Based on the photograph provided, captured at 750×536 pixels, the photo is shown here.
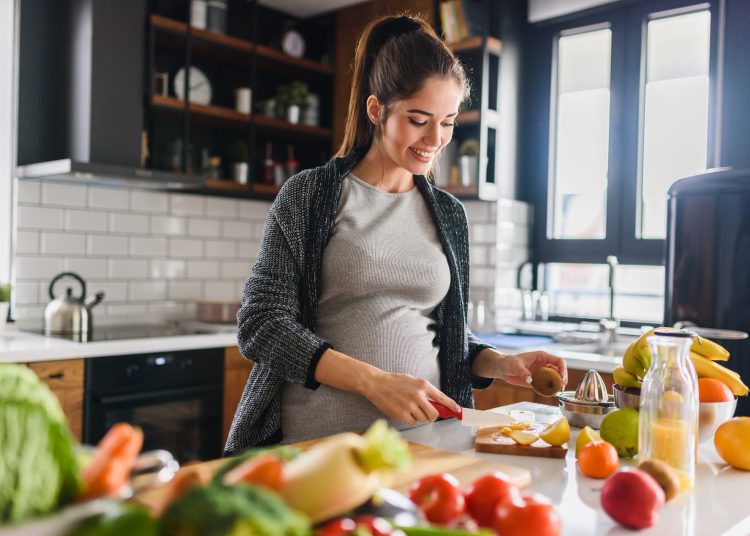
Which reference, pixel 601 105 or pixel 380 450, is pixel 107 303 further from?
pixel 380 450

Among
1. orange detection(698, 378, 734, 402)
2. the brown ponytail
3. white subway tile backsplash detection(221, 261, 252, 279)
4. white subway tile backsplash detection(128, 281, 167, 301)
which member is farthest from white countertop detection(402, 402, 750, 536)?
white subway tile backsplash detection(221, 261, 252, 279)

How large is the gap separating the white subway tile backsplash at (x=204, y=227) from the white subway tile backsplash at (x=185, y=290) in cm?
26

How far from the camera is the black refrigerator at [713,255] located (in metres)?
2.34

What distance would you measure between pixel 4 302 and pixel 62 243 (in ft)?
1.35

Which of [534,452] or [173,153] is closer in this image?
[534,452]

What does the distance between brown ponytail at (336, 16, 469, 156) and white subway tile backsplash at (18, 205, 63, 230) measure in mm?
1979

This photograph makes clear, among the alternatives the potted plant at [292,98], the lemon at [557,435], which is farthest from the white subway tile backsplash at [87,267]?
the lemon at [557,435]

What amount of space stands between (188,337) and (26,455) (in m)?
2.45

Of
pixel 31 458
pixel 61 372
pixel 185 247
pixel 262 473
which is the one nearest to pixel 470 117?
pixel 185 247

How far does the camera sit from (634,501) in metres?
0.94

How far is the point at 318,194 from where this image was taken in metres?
1.55

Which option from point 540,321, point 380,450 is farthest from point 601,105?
point 380,450

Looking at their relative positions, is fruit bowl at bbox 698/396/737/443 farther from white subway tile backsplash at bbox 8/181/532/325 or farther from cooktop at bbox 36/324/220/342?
white subway tile backsplash at bbox 8/181/532/325

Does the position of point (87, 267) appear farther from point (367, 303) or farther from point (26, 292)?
point (367, 303)
